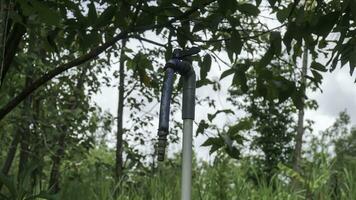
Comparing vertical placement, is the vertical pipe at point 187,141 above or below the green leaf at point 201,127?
below

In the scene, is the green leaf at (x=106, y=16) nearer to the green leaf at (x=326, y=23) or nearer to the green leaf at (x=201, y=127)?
the green leaf at (x=201, y=127)

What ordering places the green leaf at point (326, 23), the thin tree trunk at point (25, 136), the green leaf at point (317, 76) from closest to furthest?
the green leaf at point (326, 23) < the green leaf at point (317, 76) < the thin tree trunk at point (25, 136)

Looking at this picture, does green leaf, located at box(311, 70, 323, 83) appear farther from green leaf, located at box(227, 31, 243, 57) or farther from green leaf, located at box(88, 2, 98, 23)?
green leaf, located at box(88, 2, 98, 23)

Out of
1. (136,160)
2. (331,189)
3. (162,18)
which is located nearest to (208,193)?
(331,189)

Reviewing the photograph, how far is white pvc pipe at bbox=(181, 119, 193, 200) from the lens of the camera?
7.37 ft

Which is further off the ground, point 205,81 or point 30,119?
point 30,119

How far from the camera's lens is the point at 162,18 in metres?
2.71

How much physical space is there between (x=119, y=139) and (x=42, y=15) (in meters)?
6.71

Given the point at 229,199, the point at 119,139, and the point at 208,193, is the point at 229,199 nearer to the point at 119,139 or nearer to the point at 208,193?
the point at 208,193

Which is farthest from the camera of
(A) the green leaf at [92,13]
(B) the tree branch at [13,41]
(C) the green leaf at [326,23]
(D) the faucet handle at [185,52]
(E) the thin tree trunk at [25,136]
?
(E) the thin tree trunk at [25,136]

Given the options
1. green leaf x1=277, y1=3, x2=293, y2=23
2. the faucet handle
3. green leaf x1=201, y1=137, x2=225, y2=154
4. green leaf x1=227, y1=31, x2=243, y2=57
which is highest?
green leaf x1=277, y1=3, x2=293, y2=23

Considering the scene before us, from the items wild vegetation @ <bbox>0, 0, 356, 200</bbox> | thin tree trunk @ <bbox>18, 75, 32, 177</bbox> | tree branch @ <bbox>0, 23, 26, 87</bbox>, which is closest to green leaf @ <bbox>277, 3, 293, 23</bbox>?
wild vegetation @ <bbox>0, 0, 356, 200</bbox>

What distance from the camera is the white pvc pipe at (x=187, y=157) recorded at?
225 cm

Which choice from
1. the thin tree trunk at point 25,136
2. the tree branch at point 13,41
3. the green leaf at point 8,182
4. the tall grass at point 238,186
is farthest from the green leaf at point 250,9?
the thin tree trunk at point 25,136
